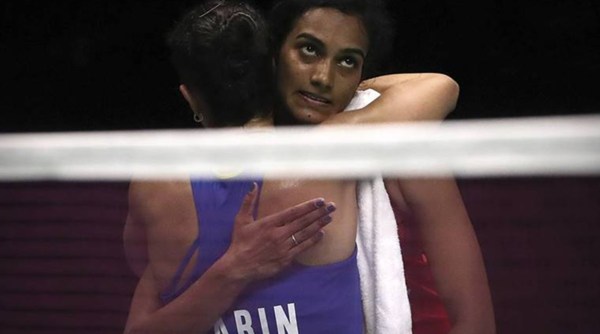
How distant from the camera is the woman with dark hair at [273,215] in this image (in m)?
1.66

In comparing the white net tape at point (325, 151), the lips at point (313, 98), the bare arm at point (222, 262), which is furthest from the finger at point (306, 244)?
the lips at point (313, 98)

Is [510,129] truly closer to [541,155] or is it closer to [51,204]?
[541,155]

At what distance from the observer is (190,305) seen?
1.73m

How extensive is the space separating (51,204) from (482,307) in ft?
2.38

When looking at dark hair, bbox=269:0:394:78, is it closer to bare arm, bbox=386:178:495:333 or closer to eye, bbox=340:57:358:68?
eye, bbox=340:57:358:68

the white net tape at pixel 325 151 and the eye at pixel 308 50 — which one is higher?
the eye at pixel 308 50

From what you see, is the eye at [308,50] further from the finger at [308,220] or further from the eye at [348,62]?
the finger at [308,220]

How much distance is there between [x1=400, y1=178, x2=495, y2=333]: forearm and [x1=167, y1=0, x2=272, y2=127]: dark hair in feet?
0.95

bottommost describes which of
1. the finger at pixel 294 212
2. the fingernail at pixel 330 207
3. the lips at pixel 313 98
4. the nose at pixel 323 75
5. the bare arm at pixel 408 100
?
the fingernail at pixel 330 207

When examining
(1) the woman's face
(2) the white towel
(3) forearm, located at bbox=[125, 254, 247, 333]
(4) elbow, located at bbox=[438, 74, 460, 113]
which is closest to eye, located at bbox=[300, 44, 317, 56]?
(1) the woman's face

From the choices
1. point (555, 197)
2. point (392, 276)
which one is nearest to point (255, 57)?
point (392, 276)

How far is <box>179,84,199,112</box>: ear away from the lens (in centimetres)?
175

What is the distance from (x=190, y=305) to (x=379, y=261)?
319mm

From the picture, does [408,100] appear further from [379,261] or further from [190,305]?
[190,305]
